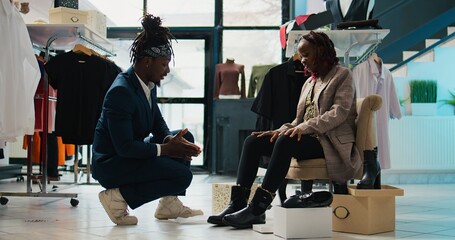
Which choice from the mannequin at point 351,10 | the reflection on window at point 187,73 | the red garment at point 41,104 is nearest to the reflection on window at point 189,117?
the reflection on window at point 187,73

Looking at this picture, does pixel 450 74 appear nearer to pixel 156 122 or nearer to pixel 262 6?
pixel 262 6

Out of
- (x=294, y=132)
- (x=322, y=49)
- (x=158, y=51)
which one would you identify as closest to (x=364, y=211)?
(x=294, y=132)

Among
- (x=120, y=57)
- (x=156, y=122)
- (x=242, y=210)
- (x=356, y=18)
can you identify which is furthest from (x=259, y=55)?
(x=242, y=210)

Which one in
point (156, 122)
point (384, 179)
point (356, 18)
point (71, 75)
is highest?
point (356, 18)

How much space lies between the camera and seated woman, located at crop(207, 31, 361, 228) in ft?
9.74

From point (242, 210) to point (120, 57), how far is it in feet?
18.7

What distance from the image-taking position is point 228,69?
773 cm

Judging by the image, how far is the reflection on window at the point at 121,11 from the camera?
326 inches

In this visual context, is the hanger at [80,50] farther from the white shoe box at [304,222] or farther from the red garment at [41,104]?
the white shoe box at [304,222]

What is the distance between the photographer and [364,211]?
3.00m

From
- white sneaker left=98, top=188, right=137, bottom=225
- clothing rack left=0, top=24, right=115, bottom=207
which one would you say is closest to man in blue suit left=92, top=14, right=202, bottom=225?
white sneaker left=98, top=188, right=137, bottom=225

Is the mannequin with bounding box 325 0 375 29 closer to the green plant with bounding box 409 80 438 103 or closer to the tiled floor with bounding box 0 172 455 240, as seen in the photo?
the tiled floor with bounding box 0 172 455 240

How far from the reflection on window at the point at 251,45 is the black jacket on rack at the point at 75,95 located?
11.9 feet

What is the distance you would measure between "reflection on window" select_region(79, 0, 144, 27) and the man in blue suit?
5.05m
